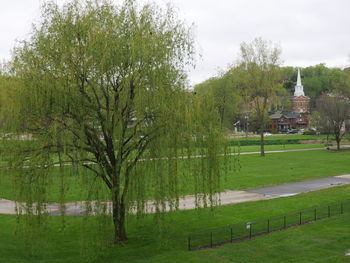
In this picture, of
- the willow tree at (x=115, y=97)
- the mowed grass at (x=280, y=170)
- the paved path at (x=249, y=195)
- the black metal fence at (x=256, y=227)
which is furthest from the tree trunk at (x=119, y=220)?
the mowed grass at (x=280, y=170)

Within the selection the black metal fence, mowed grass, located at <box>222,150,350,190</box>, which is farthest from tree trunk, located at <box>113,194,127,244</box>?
mowed grass, located at <box>222,150,350,190</box>

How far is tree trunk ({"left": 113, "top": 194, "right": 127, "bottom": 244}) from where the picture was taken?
56.0 ft

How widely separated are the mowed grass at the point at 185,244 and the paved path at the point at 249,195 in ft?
7.16

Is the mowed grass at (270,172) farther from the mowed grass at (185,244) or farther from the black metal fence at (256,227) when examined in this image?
the black metal fence at (256,227)

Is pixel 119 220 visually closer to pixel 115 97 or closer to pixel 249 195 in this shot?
pixel 115 97

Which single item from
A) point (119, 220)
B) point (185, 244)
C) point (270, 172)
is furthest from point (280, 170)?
point (119, 220)

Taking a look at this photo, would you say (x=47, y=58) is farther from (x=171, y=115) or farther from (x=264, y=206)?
(x=264, y=206)

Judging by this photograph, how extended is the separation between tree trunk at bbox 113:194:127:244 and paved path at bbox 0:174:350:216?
6300 mm

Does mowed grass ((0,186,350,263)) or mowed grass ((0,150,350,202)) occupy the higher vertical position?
mowed grass ((0,150,350,202))

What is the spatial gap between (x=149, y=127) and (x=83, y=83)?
10.8 ft

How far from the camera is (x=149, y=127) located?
52.9 ft

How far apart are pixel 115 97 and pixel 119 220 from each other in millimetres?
5977

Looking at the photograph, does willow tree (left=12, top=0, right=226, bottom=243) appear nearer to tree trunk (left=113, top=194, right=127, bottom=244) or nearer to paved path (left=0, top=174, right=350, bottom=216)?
tree trunk (left=113, top=194, right=127, bottom=244)

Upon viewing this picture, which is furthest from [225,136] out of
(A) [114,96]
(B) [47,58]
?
(B) [47,58]
